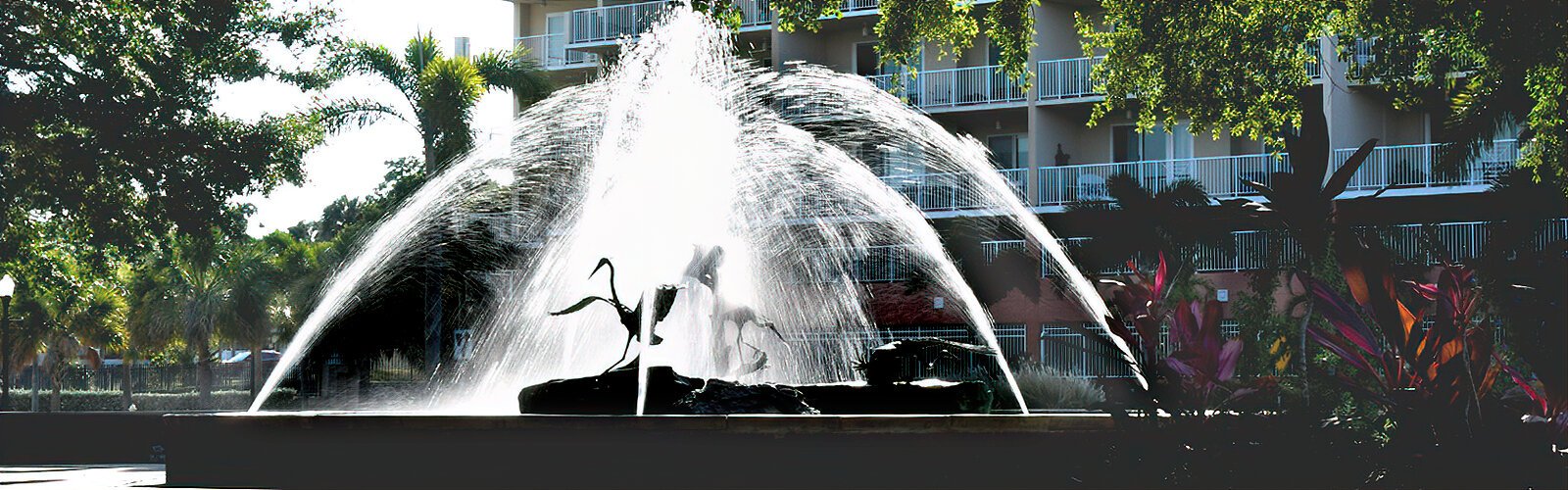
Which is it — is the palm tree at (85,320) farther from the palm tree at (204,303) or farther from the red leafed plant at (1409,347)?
the red leafed plant at (1409,347)

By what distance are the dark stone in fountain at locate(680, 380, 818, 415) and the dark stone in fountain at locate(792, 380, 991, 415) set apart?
86 centimetres

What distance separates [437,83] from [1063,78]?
14303 millimetres

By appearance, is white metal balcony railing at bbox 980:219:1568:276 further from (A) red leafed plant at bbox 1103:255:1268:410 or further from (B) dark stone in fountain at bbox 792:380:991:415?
(A) red leafed plant at bbox 1103:255:1268:410

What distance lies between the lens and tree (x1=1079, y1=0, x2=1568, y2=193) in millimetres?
17766

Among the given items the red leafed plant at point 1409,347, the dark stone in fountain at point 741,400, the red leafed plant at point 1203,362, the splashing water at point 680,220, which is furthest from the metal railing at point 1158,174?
the red leafed plant at point 1409,347

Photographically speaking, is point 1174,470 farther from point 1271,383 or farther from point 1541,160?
point 1541,160

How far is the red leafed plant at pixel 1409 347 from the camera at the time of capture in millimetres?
9672

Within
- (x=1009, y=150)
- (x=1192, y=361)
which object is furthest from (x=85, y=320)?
(x=1192, y=361)

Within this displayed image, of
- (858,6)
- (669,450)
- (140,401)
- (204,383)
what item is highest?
(858,6)

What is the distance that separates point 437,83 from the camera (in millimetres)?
40188

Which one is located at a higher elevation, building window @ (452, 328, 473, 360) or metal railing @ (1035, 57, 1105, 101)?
metal railing @ (1035, 57, 1105, 101)

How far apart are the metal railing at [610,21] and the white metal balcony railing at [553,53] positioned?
38.4 inches

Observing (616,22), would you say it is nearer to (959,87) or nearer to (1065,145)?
(959,87)

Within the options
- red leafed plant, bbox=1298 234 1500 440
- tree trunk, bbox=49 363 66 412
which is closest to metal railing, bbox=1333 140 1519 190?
red leafed plant, bbox=1298 234 1500 440
